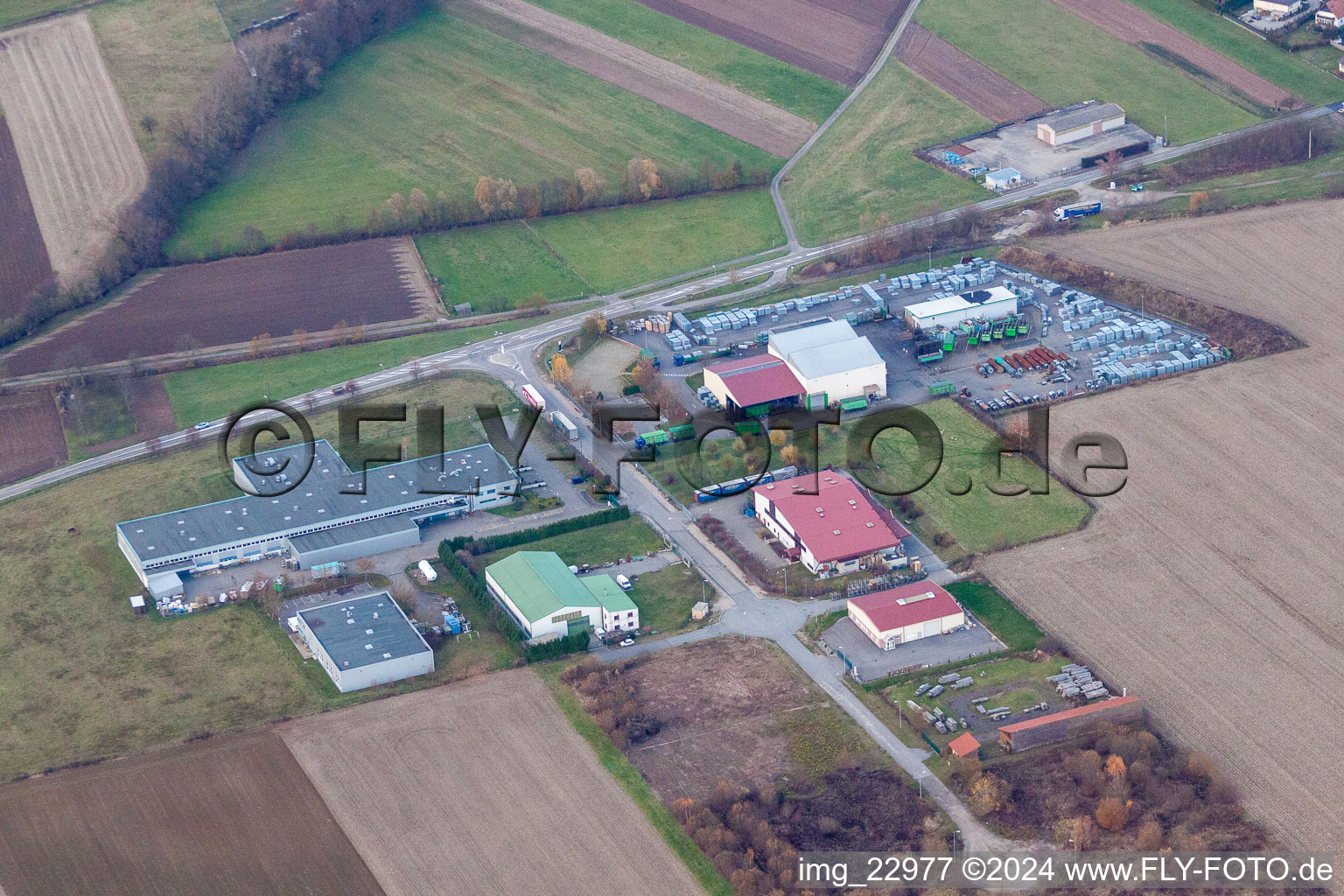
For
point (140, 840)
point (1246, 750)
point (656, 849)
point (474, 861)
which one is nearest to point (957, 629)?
point (1246, 750)

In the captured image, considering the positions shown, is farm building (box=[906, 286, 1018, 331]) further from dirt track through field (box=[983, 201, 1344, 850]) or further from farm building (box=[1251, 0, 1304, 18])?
farm building (box=[1251, 0, 1304, 18])

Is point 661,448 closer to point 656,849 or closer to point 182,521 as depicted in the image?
point 182,521

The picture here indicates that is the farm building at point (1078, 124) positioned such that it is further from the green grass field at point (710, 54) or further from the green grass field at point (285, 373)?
the green grass field at point (285, 373)

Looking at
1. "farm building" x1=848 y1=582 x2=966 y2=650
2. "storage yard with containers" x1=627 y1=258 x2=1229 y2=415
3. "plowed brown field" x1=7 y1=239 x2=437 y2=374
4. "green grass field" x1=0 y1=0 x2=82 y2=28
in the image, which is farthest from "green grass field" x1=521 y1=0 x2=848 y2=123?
"farm building" x1=848 y1=582 x2=966 y2=650

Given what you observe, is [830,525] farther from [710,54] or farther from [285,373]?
[710,54]

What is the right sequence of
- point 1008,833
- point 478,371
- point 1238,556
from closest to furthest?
point 1008,833 → point 1238,556 → point 478,371

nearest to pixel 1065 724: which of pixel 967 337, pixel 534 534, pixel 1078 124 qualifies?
pixel 534 534
